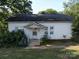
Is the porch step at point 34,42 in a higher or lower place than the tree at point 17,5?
lower

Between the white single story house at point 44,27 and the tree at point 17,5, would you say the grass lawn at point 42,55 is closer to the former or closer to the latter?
the white single story house at point 44,27

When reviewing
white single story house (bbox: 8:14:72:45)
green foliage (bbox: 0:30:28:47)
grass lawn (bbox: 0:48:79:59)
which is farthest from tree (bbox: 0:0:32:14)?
grass lawn (bbox: 0:48:79:59)

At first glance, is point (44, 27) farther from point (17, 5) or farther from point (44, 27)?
point (17, 5)

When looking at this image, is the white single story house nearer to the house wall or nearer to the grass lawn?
the house wall

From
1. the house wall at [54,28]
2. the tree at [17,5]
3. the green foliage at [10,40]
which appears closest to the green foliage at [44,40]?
the house wall at [54,28]

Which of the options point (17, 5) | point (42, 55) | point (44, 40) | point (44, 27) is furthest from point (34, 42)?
point (42, 55)

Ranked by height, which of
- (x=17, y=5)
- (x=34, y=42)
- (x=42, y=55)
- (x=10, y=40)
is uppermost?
(x=17, y=5)

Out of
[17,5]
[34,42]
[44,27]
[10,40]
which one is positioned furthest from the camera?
[17,5]

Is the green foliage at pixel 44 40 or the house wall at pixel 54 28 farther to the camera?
the house wall at pixel 54 28

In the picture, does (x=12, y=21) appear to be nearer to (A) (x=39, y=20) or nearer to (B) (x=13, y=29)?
(B) (x=13, y=29)

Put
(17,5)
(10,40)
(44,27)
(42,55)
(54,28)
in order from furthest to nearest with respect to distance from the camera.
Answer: (17,5) → (54,28) → (44,27) → (10,40) → (42,55)

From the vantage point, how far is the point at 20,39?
96.1 ft

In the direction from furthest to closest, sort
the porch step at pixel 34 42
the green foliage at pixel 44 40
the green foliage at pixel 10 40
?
1. the green foliage at pixel 44 40
2. the porch step at pixel 34 42
3. the green foliage at pixel 10 40

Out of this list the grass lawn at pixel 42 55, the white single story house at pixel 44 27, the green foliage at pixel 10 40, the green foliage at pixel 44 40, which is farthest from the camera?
the white single story house at pixel 44 27
